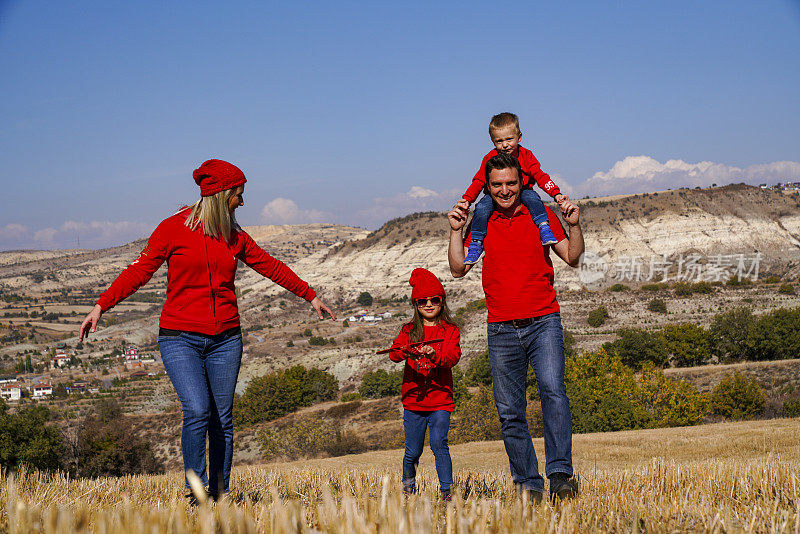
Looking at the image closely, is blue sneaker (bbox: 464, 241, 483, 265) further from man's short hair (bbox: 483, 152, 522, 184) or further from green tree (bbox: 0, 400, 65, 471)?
green tree (bbox: 0, 400, 65, 471)

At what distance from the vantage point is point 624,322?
77688mm

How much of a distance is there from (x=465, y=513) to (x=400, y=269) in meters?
150

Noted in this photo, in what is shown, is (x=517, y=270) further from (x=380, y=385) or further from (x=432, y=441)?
(x=380, y=385)

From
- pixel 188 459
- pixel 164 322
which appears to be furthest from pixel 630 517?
pixel 164 322

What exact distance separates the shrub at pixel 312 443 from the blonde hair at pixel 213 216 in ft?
144

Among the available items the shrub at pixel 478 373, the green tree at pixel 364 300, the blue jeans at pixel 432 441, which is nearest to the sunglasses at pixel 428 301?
the blue jeans at pixel 432 441

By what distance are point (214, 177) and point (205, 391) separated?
152cm

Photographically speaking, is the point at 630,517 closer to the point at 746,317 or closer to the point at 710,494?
the point at 710,494

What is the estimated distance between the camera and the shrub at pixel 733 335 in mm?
59438

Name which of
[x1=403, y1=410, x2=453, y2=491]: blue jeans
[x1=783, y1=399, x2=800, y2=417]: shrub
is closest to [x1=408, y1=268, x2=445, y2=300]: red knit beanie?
[x1=403, y1=410, x2=453, y2=491]: blue jeans

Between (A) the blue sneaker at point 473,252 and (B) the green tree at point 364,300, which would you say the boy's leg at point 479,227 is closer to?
(A) the blue sneaker at point 473,252

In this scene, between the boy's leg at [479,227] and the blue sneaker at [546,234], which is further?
the boy's leg at [479,227]

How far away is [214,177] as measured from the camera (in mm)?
4641

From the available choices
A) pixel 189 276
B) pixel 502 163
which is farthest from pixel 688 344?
pixel 189 276
